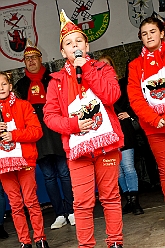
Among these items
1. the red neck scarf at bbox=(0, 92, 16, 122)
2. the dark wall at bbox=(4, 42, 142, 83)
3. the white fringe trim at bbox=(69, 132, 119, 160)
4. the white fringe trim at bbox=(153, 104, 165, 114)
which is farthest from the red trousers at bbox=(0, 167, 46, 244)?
the dark wall at bbox=(4, 42, 142, 83)

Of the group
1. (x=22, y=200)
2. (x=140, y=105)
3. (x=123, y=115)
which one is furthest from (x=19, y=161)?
(x=123, y=115)

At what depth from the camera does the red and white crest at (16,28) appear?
585cm

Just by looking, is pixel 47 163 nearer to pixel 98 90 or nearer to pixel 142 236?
pixel 142 236

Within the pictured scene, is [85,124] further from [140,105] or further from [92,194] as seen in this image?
[140,105]

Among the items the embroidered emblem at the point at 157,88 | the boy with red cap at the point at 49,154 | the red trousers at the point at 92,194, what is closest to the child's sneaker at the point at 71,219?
the boy with red cap at the point at 49,154

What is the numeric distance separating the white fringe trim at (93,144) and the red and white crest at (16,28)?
2.94 meters

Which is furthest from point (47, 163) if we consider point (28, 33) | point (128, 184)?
point (28, 33)

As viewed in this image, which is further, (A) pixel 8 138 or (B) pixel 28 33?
(B) pixel 28 33

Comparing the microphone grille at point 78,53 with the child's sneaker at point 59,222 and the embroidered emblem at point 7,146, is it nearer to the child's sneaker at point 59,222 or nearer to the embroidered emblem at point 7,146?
the embroidered emblem at point 7,146

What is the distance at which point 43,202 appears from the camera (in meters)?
6.26

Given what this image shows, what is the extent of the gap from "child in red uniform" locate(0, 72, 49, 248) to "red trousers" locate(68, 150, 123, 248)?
748 millimetres

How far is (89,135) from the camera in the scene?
3258 mm

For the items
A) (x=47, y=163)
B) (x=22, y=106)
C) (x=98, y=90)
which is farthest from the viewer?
(x=47, y=163)

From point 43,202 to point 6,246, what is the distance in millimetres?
1710
